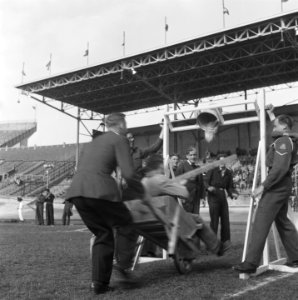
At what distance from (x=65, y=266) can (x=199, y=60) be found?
80.4 feet

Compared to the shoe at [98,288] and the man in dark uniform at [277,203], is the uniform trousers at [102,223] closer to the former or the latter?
the shoe at [98,288]

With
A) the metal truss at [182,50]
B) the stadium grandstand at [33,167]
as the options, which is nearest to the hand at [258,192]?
the metal truss at [182,50]

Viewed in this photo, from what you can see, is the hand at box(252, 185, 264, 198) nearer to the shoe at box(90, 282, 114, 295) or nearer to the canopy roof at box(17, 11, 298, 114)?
the shoe at box(90, 282, 114, 295)

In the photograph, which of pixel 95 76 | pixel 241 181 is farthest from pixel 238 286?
pixel 95 76

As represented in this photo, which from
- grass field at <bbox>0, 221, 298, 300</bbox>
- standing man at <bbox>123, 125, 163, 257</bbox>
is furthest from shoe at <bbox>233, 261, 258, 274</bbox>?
standing man at <bbox>123, 125, 163, 257</bbox>

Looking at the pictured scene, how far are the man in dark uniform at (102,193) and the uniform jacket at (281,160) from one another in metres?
1.78

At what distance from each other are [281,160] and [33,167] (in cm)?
4640

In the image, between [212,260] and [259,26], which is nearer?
[212,260]

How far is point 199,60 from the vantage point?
2927cm

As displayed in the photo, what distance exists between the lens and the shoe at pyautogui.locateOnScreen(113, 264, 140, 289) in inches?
191

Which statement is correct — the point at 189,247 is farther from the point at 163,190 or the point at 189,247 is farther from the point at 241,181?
the point at 241,181

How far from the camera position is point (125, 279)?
4871 mm

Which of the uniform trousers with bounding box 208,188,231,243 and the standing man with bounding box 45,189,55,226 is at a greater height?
the uniform trousers with bounding box 208,188,231,243

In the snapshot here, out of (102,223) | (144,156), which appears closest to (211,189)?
(144,156)
